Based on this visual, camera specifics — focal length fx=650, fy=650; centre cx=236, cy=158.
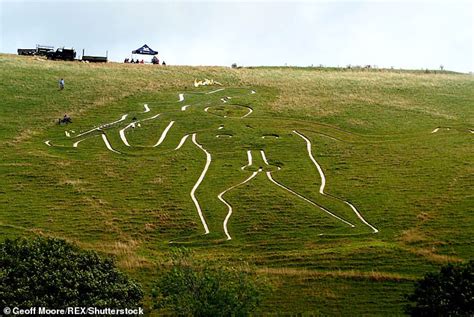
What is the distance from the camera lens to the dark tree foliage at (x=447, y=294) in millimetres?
31219

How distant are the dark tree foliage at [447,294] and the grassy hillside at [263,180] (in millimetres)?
5511

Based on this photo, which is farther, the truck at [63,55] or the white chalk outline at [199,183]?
the truck at [63,55]

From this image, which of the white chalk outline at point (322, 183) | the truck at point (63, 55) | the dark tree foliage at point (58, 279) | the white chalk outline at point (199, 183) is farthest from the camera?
the truck at point (63, 55)

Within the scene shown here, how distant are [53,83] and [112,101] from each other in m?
12.1

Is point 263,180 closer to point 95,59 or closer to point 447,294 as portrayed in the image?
point 447,294

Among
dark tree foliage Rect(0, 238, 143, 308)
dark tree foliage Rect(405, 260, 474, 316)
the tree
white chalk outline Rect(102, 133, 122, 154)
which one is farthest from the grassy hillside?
dark tree foliage Rect(0, 238, 143, 308)

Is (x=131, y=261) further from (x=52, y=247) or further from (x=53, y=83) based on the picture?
(x=53, y=83)

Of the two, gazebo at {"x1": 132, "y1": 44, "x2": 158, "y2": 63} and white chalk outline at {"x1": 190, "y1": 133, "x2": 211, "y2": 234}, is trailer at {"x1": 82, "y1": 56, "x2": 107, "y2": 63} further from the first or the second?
white chalk outline at {"x1": 190, "y1": 133, "x2": 211, "y2": 234}

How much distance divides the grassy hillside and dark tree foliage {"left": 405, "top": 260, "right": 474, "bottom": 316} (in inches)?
217

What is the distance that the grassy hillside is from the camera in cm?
4403

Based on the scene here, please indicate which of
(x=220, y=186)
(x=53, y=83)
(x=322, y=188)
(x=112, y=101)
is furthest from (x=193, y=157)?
(x=53, y=83)

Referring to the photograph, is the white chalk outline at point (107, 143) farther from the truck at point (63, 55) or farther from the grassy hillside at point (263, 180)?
the truck at point (63, 55)

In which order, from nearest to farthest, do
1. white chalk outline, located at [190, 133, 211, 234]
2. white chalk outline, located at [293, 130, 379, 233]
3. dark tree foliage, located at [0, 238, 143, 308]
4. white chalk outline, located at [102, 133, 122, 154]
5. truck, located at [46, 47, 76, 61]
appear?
dark tree foliage, located at [0, 238, 143, 308], white chalk outline, located at [293, 130, 379, 233], white chalk outline, located at [190, 133, 211, 234], white chalk outline, located at [102, 133, 122, 154], truck, located at [46, 47, 76, 61]

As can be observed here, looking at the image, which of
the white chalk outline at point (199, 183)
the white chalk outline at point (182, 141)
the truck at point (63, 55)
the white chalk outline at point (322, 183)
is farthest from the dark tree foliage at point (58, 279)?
the truck at point (63, 55)
